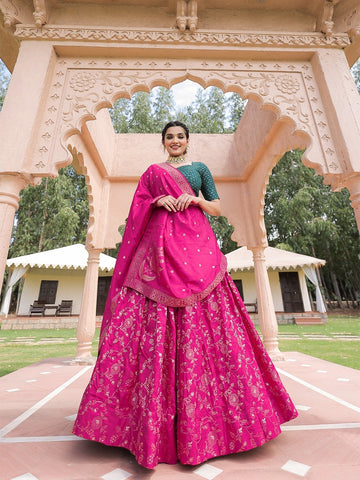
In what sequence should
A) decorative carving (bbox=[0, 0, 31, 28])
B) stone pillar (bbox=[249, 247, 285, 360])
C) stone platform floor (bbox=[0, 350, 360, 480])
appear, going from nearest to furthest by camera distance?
stone platform floor (bbox=[0, 350, 360, 480]) < decorative carving (bbox=[0, 0, 31, 28]) < stone pillar (bbox=[249, 247, 285, 360])

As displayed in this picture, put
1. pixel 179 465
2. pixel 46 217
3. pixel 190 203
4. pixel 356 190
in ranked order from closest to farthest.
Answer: pixel 179 465 → pixel 190 203 → pixel 356 190 → pixel 46 217

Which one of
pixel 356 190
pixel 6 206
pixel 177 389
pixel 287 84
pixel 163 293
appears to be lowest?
pixel 177 389

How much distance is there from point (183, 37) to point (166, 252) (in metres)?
2.21

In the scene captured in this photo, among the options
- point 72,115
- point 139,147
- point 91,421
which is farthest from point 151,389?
point 139,147

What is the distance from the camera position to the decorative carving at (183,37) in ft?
8.01

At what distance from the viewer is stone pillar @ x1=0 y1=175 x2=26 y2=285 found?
1.98 meters

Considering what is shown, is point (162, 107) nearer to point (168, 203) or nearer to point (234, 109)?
point (234, 109)

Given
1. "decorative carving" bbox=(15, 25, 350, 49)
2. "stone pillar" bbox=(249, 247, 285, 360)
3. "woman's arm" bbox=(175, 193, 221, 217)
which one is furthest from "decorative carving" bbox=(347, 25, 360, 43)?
"stone pillar" bbox=(249, 247, 285, 360)

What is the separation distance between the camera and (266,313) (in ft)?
14.2

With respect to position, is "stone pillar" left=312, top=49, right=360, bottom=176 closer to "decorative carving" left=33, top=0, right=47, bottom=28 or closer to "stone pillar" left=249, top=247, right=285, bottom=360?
"stone pillar" left=249, top=247, right=285, bottom=360

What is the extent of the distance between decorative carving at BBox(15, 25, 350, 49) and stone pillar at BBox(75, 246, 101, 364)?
2.97 metres

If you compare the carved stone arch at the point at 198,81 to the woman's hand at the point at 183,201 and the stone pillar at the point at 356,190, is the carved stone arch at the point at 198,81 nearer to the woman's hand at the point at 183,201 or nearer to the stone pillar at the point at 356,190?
the stone pillar at the point at 356,190

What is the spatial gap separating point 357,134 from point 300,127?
1.55ft

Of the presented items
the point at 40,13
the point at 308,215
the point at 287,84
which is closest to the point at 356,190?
the point at 287,84
